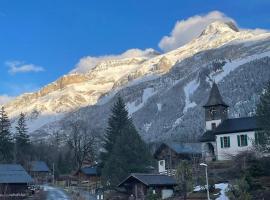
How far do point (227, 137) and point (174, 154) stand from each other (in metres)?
9.16

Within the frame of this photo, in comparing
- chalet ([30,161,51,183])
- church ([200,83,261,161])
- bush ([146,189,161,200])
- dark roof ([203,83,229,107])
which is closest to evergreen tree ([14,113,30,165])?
chalet ([30,161,51,183])

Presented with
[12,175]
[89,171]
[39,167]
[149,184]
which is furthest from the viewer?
[39,167]

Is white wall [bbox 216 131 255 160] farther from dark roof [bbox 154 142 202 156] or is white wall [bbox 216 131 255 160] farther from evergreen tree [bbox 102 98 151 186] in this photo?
evergreen tree [bbox 102 98 151 186]

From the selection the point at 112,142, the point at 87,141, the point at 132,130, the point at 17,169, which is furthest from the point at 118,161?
the point at 87,141

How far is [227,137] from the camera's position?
76625mm

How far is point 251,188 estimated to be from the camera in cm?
5453

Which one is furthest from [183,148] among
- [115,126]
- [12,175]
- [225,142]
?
[12,175]

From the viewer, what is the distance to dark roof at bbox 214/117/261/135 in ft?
243

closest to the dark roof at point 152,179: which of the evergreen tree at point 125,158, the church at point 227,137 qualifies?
the evergreen tree at point 125,158

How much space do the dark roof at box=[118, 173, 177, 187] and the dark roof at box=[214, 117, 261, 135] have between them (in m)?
13.7

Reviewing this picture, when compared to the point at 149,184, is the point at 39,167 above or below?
above

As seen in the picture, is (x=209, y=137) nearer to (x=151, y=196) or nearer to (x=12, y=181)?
(x=151, y=196)

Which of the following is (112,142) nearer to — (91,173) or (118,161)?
(118,161)

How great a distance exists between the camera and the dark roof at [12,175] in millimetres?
75700
